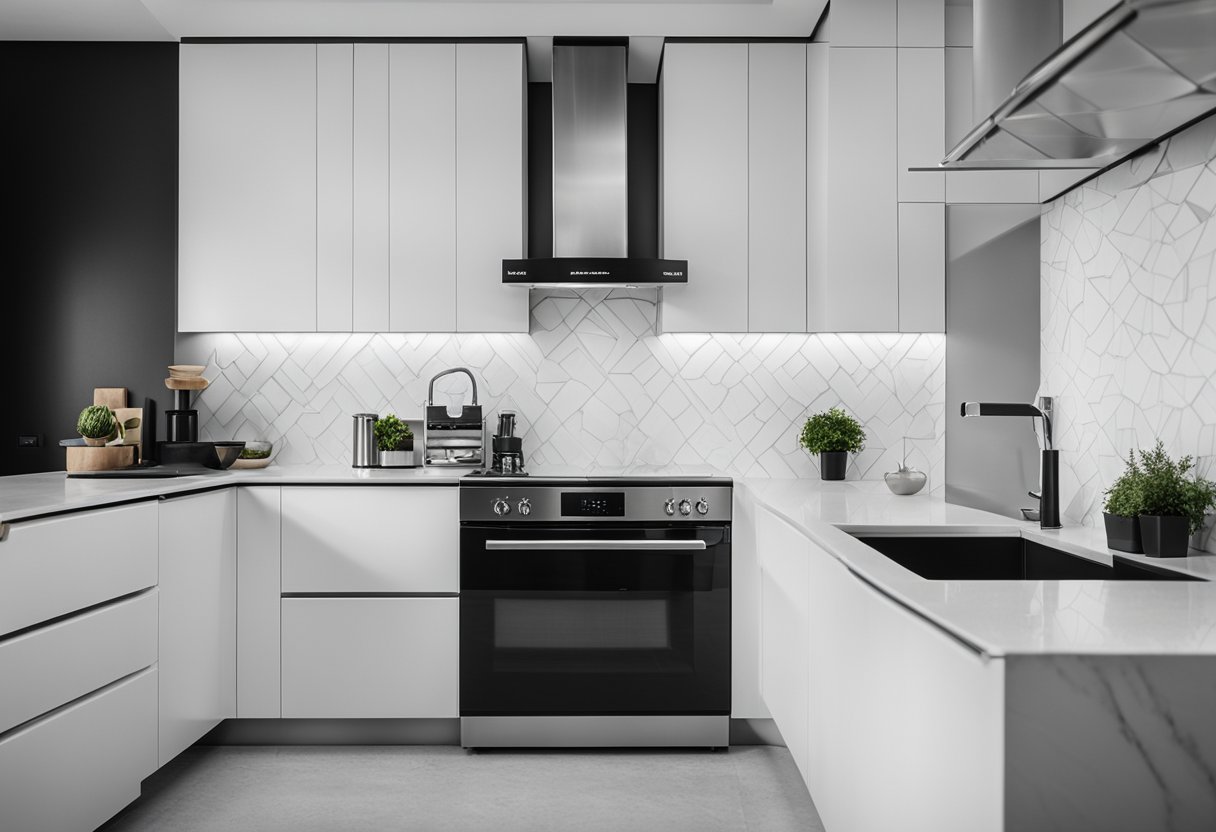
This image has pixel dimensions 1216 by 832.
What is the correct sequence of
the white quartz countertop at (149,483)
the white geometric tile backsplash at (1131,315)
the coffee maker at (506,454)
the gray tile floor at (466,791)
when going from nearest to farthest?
the white geometric tile backsplash at (1131,315), the white quartz countertop at (149,483), the gray tile floor at (466,791), the coffee maker at (506,454)

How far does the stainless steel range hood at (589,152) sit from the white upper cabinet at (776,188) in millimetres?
534

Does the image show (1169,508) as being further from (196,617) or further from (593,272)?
(196,617)

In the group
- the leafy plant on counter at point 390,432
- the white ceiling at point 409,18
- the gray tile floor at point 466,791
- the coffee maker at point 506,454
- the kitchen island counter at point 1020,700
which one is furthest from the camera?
the leafy plant on counter at point 390,432

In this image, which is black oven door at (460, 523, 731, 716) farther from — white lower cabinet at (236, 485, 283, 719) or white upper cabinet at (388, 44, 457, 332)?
white upper cabinet at (388, 44, 457, 332)

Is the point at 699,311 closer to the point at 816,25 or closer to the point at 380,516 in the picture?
the point at 816,25

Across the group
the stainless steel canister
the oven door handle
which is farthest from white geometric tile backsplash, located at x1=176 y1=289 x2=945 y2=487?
the oven door handle

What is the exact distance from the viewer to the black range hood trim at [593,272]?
317 cm

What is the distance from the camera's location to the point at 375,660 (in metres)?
2.99

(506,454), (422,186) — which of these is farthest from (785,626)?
(422,186)

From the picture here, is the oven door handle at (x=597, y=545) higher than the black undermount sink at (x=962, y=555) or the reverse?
the reverse

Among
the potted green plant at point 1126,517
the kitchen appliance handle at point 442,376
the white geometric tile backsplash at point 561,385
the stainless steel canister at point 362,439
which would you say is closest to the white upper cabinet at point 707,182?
the white geometric tile backsplash at point 561,385

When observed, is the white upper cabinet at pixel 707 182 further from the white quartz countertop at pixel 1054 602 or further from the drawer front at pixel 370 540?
the white quartz countertop at pixel 1054 602

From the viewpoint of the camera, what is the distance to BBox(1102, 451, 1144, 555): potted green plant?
164 centimetres

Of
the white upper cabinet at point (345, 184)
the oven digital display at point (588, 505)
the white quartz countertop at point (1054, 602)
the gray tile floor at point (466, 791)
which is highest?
the white upper cabinet at point (345, 184)
